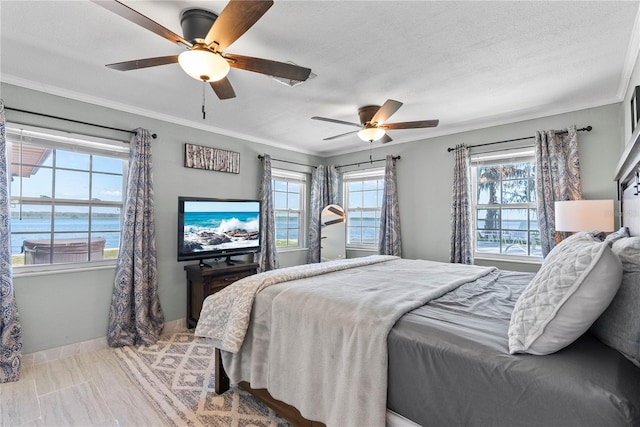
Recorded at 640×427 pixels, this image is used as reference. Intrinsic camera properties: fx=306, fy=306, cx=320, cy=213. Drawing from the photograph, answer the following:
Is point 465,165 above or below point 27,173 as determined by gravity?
above

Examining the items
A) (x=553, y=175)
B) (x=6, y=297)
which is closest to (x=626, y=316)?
(x=553, y=175)

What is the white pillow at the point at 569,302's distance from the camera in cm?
103

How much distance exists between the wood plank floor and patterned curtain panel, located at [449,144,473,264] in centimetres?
350

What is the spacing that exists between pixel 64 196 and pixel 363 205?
4.06m

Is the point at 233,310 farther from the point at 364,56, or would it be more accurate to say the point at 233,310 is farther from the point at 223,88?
the point at 364,56

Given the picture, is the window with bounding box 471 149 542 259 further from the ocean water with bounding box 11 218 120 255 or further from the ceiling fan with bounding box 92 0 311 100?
the ocean water with bounding box 11 218 120 255

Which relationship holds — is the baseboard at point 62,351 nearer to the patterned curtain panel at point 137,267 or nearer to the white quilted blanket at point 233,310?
the patterned curtain panel at point 137,267

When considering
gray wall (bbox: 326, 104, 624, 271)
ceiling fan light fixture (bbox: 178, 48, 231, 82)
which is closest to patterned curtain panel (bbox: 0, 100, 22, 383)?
ceiling fan light fixture (bbox: 178, 48, 231, 82)

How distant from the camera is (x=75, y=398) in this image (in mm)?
2221

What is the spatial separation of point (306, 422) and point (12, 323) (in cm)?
263

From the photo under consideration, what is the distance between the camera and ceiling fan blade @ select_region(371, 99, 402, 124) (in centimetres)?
271

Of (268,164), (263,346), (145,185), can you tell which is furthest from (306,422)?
(268,164)

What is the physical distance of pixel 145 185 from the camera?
336cm

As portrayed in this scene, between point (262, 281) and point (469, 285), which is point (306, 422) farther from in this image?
point (469, 285)
